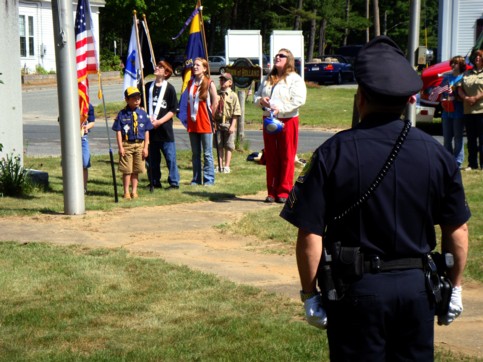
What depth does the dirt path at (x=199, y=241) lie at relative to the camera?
23.2ft

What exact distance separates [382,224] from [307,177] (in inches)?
14.1

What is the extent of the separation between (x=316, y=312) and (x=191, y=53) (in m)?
11.2

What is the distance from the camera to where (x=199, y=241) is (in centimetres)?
984

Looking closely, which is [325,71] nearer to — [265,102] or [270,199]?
[270,199]

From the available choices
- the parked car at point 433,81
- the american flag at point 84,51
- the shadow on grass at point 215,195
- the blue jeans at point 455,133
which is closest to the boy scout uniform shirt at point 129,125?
the american flag at point 84,51

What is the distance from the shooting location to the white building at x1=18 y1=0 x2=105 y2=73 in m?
47.9

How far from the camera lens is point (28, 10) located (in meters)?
48.6

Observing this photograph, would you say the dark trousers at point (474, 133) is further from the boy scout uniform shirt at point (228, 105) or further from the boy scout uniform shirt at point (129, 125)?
the boy scout uniform shirt at point (129, 125)

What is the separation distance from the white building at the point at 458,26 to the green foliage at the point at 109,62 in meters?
29.3

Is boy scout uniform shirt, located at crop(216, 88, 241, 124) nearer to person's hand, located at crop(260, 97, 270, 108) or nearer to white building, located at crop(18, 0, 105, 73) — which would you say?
person's hand, located at crop(260, 97, 270, 108)

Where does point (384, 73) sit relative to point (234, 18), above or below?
below

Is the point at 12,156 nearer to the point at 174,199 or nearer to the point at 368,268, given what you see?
the point at 174,199

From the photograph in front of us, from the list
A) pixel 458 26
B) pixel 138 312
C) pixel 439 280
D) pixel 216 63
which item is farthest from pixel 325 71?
pixel 439 280

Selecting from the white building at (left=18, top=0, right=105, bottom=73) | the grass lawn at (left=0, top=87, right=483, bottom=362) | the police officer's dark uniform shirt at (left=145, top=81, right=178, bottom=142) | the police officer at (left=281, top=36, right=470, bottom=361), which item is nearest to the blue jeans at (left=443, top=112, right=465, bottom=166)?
the police officer's dark uniform shirt at (left=145, top=81, right=178, bottom=142)
